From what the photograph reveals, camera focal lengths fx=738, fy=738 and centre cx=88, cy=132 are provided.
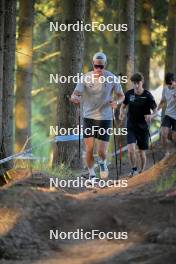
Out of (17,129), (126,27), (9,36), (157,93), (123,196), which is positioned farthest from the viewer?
(157,93)

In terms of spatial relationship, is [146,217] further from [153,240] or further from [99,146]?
[99,146]

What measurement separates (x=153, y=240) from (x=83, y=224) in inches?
41.8

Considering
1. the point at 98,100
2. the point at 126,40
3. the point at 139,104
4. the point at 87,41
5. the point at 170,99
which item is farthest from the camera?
the point at 87,41

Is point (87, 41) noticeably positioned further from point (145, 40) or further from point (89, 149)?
point (89, 149)

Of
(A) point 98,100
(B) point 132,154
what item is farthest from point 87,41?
(A) point 98,100

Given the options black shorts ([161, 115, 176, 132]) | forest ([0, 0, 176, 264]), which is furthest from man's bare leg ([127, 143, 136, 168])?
black shorts ([161, 115, 176, 132])

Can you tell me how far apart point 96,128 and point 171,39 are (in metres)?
11.7

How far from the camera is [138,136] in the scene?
14961mm

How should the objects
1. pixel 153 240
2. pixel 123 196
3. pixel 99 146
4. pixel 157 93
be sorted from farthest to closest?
1. pixel 157 93
2. pixel 99 146
3. pixel 123 196
4. pixel 153 240

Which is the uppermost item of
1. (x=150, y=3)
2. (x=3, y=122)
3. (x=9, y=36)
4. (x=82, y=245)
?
(x=150, y=3)

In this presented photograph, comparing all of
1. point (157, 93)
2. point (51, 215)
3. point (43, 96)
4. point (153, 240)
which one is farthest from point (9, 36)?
point (43, 96)

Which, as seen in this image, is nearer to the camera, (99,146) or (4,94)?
(99,146)

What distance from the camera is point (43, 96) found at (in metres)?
43.8

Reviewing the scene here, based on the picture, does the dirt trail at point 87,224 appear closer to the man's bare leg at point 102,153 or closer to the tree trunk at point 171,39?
the man's bare leg at point 102,153
